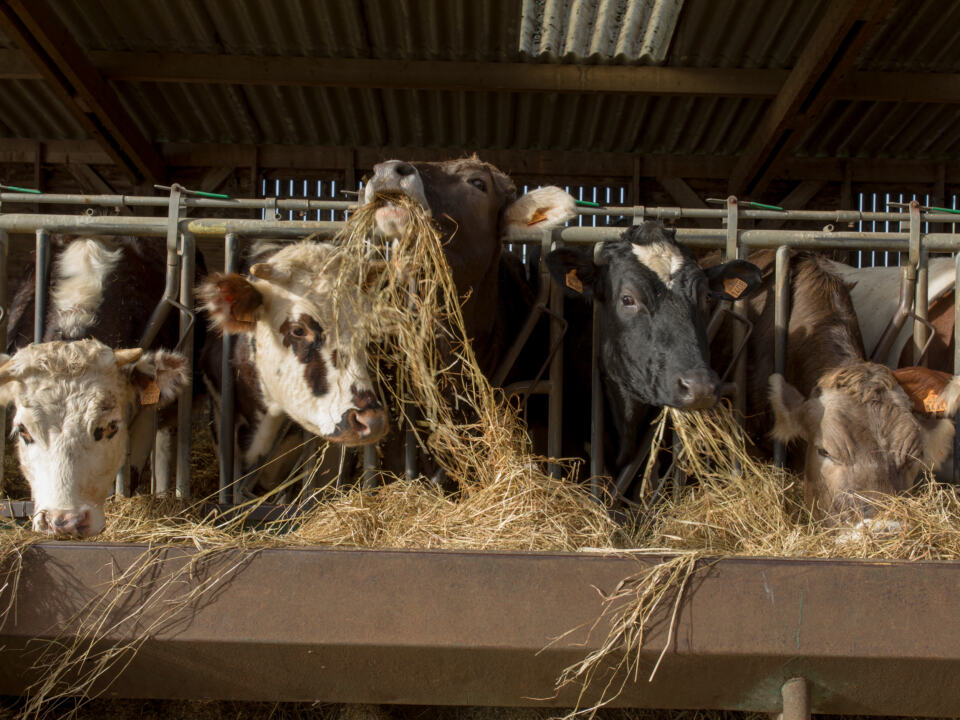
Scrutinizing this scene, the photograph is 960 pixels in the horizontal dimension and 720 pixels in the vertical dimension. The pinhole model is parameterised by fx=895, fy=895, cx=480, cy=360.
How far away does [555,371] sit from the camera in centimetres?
419

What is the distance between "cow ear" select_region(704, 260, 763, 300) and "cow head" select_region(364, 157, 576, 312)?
0.71m

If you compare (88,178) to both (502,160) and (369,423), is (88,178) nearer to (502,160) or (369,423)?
(502,160)

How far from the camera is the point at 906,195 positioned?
429 inches

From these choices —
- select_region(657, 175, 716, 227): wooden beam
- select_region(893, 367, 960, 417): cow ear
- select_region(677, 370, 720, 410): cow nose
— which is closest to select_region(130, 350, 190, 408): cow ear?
select_region(677, 370, 720, 410): cow nose

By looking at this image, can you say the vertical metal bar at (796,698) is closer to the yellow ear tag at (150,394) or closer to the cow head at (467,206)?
the cow head at (467,206)

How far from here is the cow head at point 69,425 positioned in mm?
3117

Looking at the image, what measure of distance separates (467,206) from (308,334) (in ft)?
2.89

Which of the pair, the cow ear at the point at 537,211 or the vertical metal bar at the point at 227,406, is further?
the cow ear at the point at 537,211

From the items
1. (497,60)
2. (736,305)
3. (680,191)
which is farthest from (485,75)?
(736,305)

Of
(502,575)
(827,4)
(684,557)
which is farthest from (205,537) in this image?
(827,4)

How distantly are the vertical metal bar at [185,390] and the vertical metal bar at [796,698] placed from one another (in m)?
2.52

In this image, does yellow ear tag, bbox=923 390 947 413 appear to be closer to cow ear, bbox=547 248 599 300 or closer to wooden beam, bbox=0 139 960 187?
cow ear, bbox=547 248 599 300

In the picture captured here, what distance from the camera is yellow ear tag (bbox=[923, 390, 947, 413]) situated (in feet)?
12.4

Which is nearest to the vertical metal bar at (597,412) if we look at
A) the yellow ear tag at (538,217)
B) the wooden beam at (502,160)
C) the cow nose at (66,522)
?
the yellow ear tag at (538,217)
